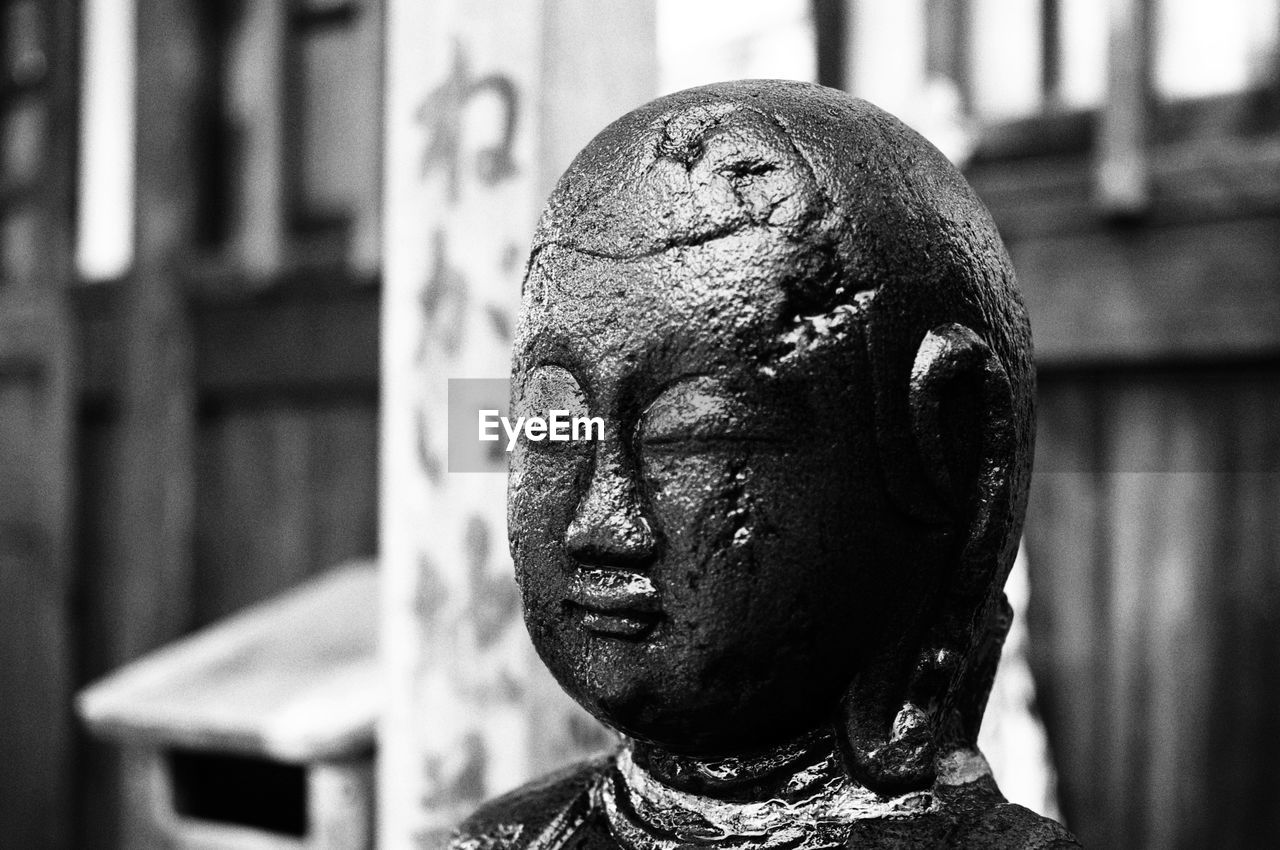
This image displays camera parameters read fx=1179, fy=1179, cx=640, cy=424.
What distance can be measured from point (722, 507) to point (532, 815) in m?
0.51

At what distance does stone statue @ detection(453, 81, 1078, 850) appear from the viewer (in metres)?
1.14

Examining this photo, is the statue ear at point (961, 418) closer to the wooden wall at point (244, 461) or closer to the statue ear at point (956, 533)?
the statue ear at point (956, 533)

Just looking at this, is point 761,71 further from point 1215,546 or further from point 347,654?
point 347,654

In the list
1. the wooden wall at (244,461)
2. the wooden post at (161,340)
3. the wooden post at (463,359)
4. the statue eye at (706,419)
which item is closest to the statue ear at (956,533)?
the statue eye at (706,419)

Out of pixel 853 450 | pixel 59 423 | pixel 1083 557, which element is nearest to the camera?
pixel 853 450

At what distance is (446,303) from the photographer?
7.17 feet

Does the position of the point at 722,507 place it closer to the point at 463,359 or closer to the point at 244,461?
the point at 463,359

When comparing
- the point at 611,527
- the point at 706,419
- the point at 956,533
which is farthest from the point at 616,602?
the point at 956,533

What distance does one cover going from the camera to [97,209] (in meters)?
4.82

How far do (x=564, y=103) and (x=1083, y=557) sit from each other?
65.4 inches

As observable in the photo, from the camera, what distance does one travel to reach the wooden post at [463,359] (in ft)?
6.99

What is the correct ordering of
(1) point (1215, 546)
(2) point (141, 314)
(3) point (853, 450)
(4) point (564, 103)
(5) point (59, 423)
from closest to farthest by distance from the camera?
(3) point (853, 450) → (4) point (564, 103) → (1) point (1215, 546) → (2) point (141, 314) → (5) point (59, 423)

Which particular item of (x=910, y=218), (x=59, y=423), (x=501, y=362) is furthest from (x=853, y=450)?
(x=59, y=423)

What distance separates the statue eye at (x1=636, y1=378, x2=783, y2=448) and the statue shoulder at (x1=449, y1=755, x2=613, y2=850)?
484 mm
